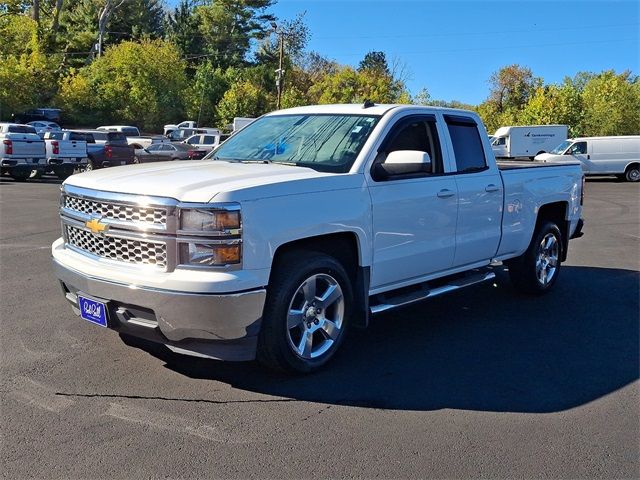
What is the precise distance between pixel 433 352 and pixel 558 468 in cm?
182

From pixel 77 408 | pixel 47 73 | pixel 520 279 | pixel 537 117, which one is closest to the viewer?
pixel 77 408

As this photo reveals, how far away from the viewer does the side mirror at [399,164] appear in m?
4.80

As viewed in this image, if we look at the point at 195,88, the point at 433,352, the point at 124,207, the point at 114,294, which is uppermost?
the point at 195,88

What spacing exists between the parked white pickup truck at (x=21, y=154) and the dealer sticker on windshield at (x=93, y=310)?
752 inches

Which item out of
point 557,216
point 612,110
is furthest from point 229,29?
point 557,216

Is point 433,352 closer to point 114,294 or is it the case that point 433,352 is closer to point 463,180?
point 463,180

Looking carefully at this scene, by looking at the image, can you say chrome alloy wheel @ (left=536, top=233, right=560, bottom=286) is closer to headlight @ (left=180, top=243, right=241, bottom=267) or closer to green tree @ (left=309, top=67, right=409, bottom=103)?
headlight @ (left=180, top=243, right=241, bottom=267)

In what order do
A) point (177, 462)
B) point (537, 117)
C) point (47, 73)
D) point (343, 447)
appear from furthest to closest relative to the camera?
point (47, 73)
point (537, 117)
point (343, 447)
point (177, 462)

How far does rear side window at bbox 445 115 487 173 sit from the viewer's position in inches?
232

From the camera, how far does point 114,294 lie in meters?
4.11

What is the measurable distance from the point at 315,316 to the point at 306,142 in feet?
5.18

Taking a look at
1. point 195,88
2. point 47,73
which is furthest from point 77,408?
point 195,88

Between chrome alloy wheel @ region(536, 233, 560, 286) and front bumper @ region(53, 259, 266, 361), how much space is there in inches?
165

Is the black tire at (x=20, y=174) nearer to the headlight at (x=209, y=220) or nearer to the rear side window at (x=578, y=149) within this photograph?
the headlight at (x=209, y=220)
